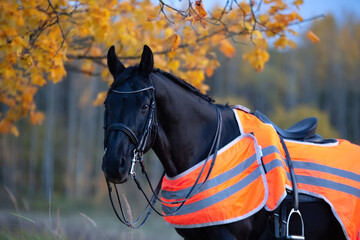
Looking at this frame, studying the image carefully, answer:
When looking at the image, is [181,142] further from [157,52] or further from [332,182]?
[157,52]

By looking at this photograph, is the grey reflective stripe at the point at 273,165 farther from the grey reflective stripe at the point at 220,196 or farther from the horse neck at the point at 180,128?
the horse neck at the point at 180,128

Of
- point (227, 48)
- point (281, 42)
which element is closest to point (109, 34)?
point (227, 48)

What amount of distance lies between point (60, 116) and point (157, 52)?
1321 inches

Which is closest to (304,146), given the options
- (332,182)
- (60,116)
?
(332,182)

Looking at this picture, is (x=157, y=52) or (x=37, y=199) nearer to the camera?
(x=157, y=52)

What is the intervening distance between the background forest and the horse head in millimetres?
20970

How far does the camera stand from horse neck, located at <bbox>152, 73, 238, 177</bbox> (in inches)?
131

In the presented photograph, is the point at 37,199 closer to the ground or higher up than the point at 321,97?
closer to the ground

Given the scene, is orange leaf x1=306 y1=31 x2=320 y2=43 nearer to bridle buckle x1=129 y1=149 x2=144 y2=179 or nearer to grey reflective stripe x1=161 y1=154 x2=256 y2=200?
grey reflective stripe x1=161 y1=154 x2=256 y2=200

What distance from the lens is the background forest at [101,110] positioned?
96.1ft

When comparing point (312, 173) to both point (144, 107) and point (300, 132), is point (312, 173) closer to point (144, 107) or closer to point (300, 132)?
point (300, 132)

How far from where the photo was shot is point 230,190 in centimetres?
331

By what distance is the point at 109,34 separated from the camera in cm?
577

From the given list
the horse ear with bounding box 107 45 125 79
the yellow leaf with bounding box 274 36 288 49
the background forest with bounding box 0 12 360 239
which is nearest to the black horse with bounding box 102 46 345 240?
the horse ear with bounding box 107 45 125 79
